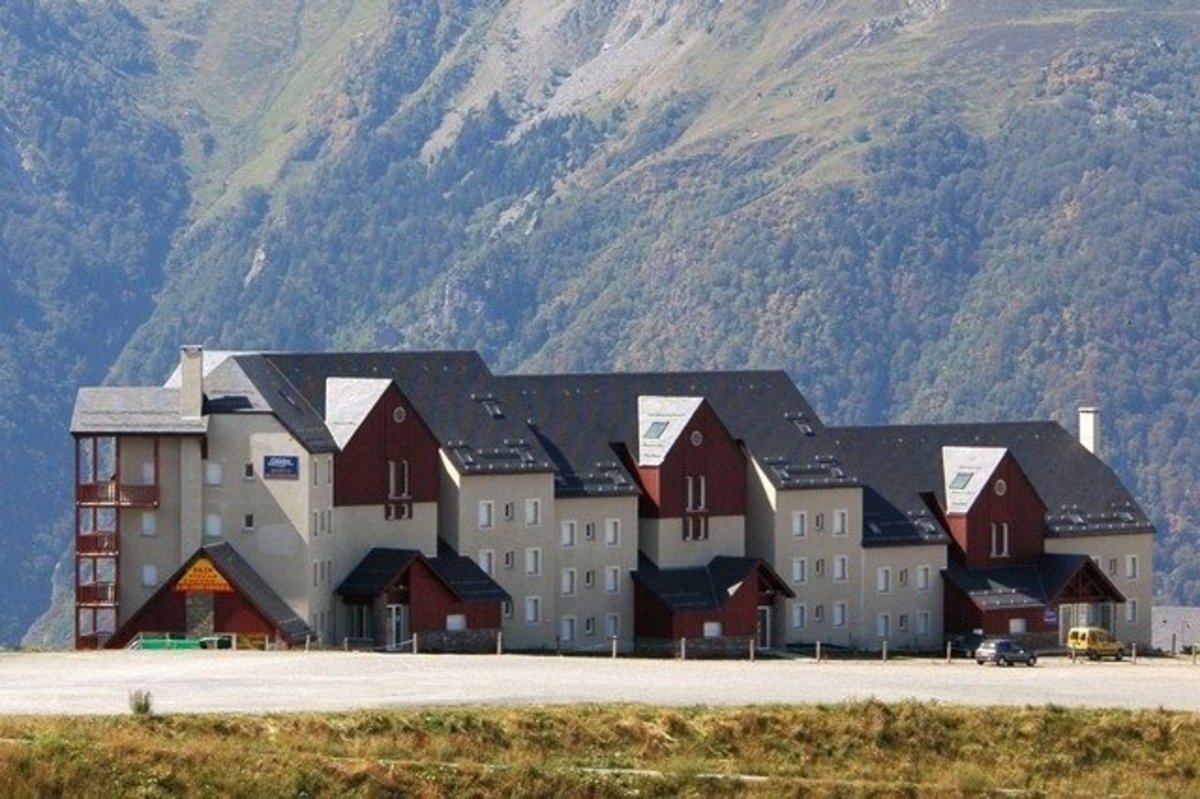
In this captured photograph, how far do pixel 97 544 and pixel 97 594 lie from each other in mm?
1529

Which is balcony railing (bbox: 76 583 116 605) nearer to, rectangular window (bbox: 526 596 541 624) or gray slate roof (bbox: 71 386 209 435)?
gray slate roof (bbox: 71 386 209 435)

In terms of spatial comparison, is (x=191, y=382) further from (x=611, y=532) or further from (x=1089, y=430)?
(x=1089, y=430)

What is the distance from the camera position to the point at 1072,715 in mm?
79188

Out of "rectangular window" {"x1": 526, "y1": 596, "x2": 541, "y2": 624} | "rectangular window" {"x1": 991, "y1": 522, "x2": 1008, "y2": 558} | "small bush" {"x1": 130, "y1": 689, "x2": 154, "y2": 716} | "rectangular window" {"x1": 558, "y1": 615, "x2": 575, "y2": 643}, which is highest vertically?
"rectangular window" {"x1": 991, "y1": 522, "x2": 1008, "y2": 558}

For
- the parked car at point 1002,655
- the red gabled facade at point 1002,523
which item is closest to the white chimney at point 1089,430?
the red gabled facade at point 1002,523

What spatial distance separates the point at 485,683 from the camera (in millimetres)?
88000

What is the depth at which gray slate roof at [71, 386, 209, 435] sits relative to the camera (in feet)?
384

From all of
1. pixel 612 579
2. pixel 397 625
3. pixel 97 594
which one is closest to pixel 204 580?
pixel 97 594

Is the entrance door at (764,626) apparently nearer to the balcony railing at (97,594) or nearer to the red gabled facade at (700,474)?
the red gabled facade at (700,474)

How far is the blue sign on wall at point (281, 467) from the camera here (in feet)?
383

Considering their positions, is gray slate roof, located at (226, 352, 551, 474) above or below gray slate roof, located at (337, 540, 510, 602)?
above

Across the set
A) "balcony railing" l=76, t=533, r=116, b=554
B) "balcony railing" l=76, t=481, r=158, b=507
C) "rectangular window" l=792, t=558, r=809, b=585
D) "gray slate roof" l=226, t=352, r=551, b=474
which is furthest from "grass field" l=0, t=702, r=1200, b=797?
"rectangular window" l=792, t=558, r=809, b=585

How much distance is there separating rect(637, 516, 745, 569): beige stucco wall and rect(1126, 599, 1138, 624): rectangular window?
15935mm

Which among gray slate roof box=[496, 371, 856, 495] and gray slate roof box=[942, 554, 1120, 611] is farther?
gray slate roof box=[942, 554, 1120, 611]
